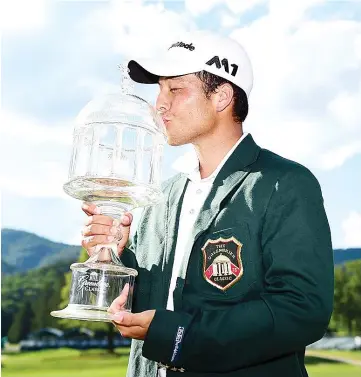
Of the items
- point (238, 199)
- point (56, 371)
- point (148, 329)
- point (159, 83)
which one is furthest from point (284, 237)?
point (56, 371)

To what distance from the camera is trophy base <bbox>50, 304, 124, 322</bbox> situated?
4.45 feet

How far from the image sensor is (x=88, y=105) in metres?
1.75

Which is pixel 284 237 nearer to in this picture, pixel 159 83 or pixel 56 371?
pixel 159 83

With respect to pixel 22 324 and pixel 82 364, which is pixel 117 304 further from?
pixel 22 324

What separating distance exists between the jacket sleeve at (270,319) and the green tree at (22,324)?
72.5 feet

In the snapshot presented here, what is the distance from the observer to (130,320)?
1.26 m

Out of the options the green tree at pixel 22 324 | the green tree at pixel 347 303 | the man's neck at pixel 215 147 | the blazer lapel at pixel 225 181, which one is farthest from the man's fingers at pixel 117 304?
the green tree at pixel 22 324

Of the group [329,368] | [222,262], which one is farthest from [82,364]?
[222,262]

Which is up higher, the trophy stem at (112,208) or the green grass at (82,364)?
the trophy stem at (112,208)

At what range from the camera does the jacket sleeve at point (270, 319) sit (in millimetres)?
1266

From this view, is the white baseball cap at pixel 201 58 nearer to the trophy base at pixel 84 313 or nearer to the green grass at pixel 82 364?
the trophy base at pixel 84 313

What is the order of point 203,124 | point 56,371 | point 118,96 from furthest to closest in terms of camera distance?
point 56,371 → point 118,96 → point 203,124

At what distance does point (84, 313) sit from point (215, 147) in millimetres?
599

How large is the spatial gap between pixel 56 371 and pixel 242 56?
19503mm
